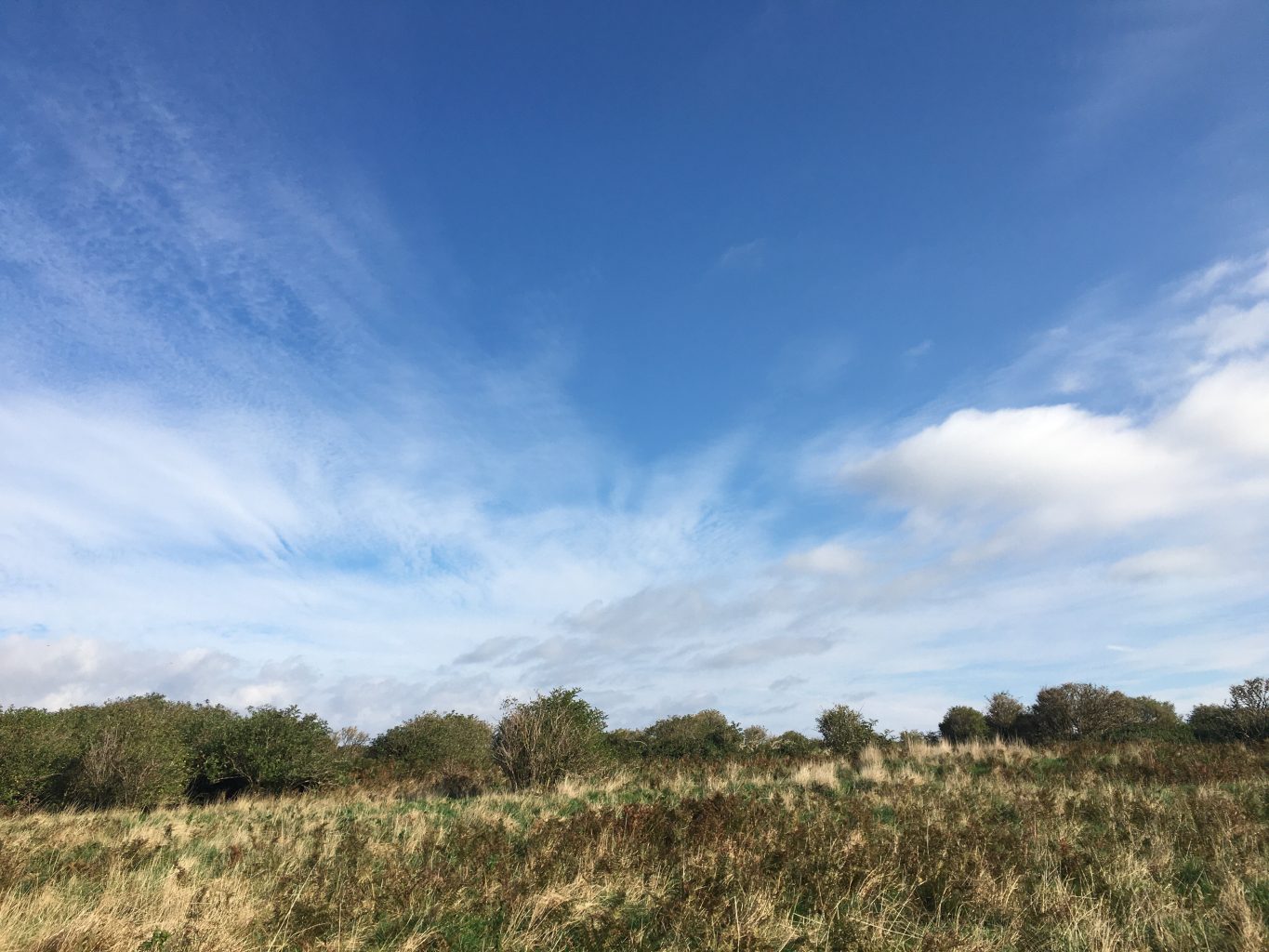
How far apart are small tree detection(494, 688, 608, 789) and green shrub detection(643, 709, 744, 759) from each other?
51.6ft

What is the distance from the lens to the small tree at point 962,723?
41.3 meters

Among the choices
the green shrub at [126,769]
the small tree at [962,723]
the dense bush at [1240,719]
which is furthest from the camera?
the small tree at [962,723]

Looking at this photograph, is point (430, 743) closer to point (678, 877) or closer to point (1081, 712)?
point (678, 877)

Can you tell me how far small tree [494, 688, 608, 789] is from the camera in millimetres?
17766

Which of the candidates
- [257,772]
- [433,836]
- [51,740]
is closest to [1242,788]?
[433,836]

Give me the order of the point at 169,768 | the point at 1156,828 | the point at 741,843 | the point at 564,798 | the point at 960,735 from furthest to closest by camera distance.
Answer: the point at 960,735, the point at 169,768, the point at 564,798, the point at 1156,828, the point at 741,843

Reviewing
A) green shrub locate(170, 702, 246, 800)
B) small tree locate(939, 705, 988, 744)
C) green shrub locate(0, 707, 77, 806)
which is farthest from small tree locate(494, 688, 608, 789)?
small tree locate(939, 705, 988, 744)

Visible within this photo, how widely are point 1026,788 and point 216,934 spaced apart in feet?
47.6

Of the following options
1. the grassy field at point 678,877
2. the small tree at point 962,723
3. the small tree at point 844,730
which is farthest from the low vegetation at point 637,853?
the small tree at point 962,723

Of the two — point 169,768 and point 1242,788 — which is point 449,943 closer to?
point 1242,788

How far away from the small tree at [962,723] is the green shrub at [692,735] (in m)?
15.1

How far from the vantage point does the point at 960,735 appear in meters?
41.3

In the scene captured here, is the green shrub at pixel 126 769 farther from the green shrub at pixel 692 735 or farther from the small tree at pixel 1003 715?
the small tree at pixel 1003 715

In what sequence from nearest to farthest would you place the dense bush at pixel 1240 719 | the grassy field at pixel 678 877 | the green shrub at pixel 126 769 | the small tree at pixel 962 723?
the grassy field at pixel 678 877
the green shrub at pixel 126 769
the dense bush at pixel 1240 719
the small tree at pixel 962 723
